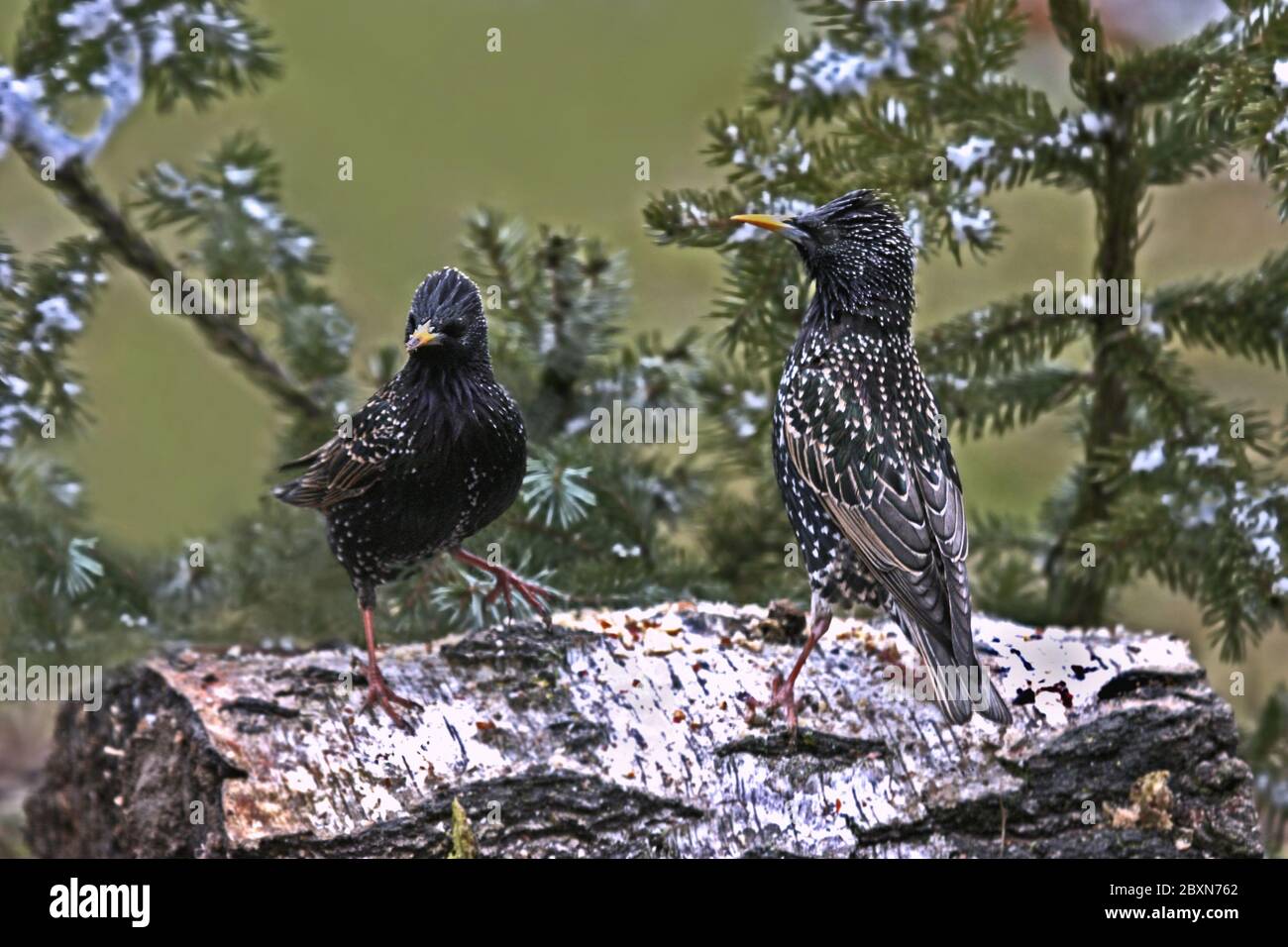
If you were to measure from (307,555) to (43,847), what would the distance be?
0.97 metres

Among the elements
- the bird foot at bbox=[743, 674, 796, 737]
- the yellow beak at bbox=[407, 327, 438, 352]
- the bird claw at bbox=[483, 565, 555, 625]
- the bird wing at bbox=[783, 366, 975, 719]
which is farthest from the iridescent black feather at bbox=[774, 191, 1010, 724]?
the yellow beak at bbox=[407, 327, 438, 352]

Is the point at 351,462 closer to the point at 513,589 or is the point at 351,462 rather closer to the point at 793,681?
the point at 513,589

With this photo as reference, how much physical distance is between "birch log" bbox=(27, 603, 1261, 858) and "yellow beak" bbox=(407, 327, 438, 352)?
80 cm

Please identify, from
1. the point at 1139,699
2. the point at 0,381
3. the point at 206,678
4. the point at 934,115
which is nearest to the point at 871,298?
the point at 1139,699

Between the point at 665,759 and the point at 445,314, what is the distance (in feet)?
3.12

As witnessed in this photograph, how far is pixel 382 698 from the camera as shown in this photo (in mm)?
3010

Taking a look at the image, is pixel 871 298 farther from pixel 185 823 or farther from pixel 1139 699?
pixel 185 823

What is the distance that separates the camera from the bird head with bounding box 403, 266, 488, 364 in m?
2.67

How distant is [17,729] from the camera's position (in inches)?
205

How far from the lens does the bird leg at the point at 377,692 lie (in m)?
2.97

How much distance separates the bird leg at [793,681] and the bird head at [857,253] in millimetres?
606
